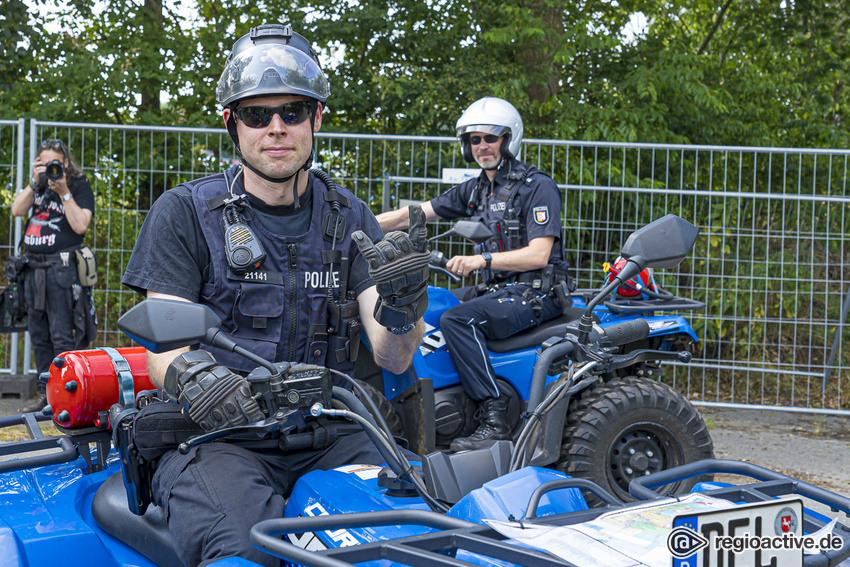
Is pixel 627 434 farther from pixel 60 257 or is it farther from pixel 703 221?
pixel 60 257

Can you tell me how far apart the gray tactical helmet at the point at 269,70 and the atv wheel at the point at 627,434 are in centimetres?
231

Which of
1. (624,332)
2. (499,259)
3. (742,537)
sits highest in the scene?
(499,259)

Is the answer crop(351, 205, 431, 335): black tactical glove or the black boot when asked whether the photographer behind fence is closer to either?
the black boot

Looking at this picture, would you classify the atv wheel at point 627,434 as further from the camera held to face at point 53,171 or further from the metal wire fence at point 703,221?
the camera held to face at point 53,171

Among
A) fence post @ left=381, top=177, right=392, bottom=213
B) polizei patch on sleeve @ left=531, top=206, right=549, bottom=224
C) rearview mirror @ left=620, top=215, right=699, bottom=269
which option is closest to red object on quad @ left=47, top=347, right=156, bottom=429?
rearview mirror @ left=620, top=215, right=699, bottom=269

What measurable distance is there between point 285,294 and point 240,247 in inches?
7.5

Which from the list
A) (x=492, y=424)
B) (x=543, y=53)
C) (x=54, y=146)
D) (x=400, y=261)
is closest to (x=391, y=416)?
(x=492, y=424)

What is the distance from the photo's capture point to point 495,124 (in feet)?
16.9

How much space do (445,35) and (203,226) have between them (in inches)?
315

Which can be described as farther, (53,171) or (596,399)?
(53,171)

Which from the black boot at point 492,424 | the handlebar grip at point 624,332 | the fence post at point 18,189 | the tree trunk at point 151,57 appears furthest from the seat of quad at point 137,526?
the tree trunk at point 151,57

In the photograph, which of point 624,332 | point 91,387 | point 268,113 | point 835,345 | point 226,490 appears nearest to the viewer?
point 226,490

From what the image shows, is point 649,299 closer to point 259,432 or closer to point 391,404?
point 391,404

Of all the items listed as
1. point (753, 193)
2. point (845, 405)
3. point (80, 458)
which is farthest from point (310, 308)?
point (845, 405)
